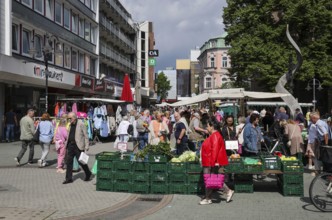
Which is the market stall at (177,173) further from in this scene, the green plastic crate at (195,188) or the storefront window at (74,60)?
the storefront window at (74,60)

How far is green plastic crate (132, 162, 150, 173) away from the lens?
970 cm

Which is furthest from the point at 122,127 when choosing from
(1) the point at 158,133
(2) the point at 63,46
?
(2) the point at 63,46

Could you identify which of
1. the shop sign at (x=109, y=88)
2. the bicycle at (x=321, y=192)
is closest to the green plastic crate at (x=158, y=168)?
the bicycle at (x=321, y=192)

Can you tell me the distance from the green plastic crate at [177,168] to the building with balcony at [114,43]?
107ft

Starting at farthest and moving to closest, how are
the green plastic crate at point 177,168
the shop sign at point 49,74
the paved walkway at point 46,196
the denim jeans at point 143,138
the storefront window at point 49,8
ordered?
the storefront window at point 49,8 → the shop sign at point 49,74 → the denim jeans at point 143,138 → the green plastic crate at point 177,168 → the paved walkway at point 46,196

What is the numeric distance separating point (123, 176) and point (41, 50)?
798 inches

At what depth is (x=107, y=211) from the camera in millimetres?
8172

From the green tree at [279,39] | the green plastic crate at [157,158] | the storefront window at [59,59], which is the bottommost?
the green plastic crate at [157,158]

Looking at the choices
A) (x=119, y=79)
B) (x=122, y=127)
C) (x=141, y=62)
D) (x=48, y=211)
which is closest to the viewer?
(x=48, y=211)

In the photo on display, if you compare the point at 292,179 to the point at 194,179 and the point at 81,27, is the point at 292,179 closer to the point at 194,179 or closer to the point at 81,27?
the point at 194,179

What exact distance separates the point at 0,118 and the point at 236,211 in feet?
60.4

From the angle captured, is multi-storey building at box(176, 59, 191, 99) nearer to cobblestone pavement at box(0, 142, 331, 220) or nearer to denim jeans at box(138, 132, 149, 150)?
denim jeans at box(138, 132, 149, 150)

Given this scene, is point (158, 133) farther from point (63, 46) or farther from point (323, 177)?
point (63, 46)

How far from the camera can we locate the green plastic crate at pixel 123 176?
9.83 meters
